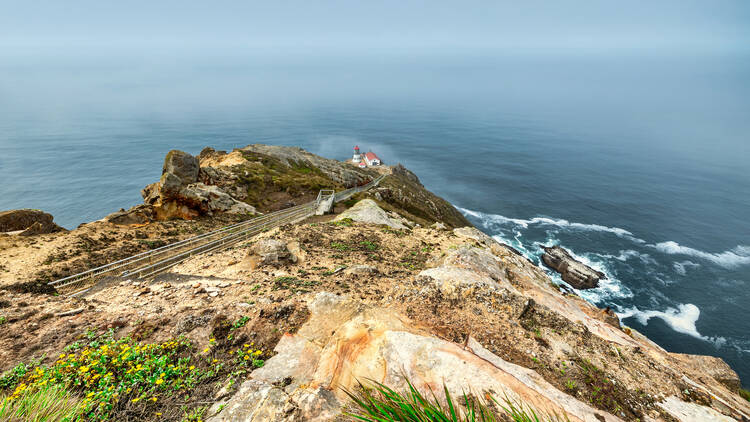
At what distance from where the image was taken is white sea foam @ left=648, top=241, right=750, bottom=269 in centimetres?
5891

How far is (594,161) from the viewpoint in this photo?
134375 mm

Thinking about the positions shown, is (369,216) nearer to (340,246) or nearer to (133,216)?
(340,246)

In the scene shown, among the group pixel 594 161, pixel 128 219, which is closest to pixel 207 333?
pixel 128 219

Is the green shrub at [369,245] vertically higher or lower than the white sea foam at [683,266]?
higher

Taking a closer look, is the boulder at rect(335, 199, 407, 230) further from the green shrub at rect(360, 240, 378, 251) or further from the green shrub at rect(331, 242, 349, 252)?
the green shrub at rect(331, 242, 349, 252)

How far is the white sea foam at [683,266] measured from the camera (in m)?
55.5

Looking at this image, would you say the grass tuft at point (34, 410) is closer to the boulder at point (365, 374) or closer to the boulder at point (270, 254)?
the boulder at point (365, 374)

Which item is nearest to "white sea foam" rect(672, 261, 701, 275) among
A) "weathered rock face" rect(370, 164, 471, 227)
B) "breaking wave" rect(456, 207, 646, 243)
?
"breaking wave" rect(456, 207, 646, 243)

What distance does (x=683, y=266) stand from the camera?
5706 cm

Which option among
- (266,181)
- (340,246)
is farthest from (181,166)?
(340,246)

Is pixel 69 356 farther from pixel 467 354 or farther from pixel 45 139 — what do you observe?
pixel 45 139

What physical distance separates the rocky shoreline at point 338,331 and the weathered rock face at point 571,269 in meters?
38.1

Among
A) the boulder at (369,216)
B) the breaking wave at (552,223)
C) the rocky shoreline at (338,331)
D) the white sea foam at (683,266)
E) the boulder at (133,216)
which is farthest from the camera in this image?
the breaking wave at (552,223)

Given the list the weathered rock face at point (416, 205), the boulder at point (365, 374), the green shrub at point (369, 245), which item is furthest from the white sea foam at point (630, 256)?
the boulder at point (365, 374)
